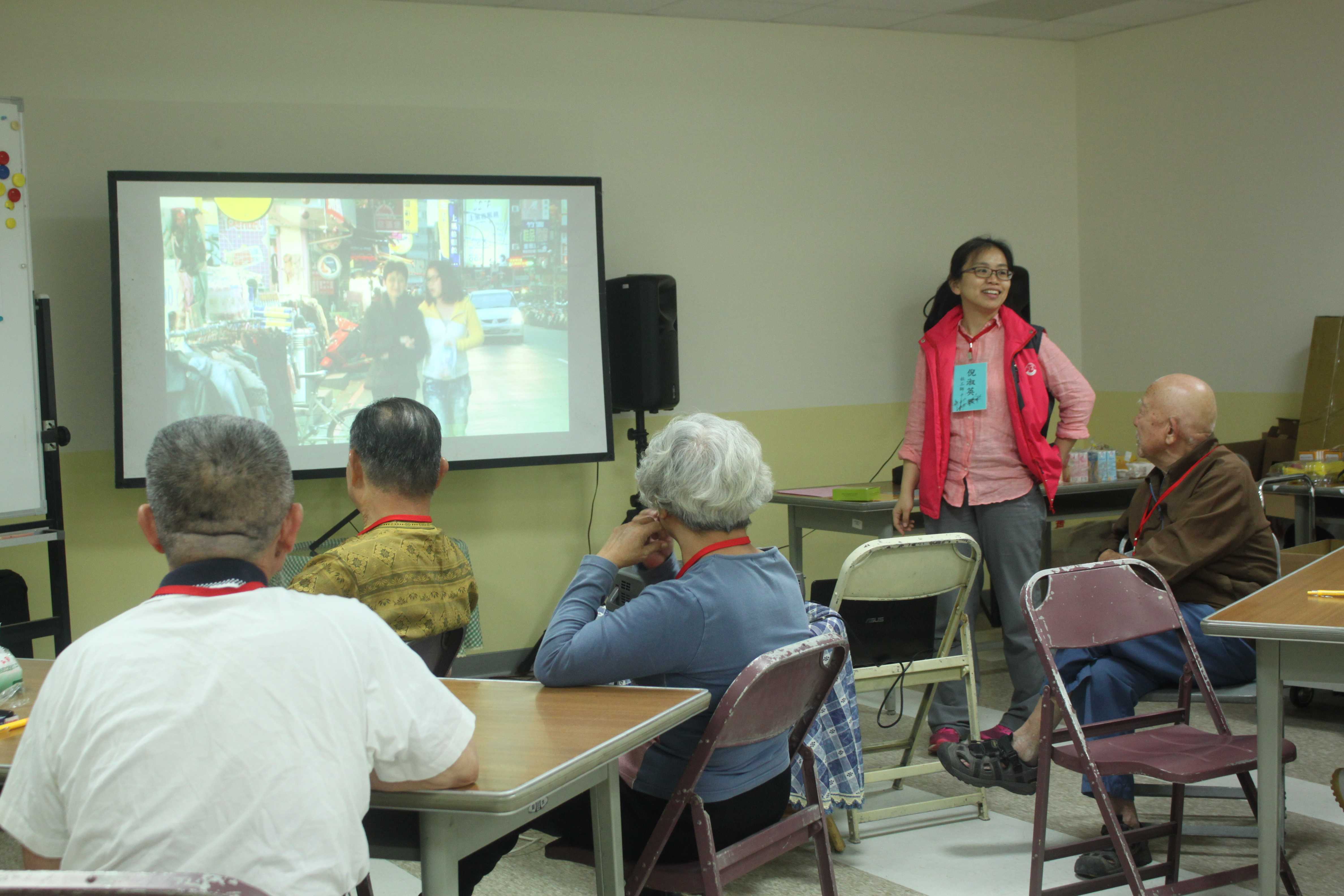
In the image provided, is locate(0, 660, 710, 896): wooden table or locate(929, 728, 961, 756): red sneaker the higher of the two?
locate(0, 660, 710, 896): wooden table

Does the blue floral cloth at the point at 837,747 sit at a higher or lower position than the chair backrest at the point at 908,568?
lower

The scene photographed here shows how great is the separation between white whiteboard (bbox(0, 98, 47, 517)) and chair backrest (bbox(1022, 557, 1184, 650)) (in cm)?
295

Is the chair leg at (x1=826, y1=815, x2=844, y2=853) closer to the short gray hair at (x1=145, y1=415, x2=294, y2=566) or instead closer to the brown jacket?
the brown jacket

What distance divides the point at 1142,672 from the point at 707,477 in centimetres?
143

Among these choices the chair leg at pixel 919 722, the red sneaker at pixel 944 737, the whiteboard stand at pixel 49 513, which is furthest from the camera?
the whiteboard stand at pixel 49 513

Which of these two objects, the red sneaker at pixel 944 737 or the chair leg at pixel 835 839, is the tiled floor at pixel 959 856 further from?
the red sneaker at pixel 944 737

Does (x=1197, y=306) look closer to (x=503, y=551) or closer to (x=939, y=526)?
(x=939, y=526)

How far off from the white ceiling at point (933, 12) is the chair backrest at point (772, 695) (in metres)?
3.82

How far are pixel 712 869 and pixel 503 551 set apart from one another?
11.0 feet

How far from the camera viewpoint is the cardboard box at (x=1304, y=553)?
12.2ft

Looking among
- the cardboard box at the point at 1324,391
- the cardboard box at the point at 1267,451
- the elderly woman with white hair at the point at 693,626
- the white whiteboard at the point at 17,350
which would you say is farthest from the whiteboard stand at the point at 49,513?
the cardboard box at the point at 1324,391

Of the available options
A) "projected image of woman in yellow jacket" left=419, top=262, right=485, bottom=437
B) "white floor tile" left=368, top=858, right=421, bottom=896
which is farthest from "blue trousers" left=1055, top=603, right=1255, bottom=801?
"projected image of woman in yellow jacket" left=419, top=262, right=485, bottom=437

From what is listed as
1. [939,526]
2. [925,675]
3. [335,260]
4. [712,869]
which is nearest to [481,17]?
[335,260]

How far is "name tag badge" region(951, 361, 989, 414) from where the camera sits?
12.5 ft
